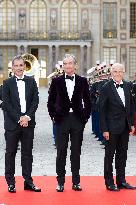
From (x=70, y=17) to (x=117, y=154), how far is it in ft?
151

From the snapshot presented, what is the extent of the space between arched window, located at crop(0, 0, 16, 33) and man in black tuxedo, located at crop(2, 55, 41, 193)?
152 ft

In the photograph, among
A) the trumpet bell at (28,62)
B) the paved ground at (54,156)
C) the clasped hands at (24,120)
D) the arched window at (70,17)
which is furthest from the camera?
the arched window at (70,17)

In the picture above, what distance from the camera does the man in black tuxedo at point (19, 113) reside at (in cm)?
802

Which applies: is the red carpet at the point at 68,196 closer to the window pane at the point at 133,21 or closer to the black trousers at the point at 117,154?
the black trousers at the point at 117,154

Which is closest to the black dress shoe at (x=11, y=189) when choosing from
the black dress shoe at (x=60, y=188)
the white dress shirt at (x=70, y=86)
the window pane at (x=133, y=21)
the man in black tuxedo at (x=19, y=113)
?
the man in black tuxedo at (x=19, y=113)

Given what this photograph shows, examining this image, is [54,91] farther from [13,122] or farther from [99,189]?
[99,189]

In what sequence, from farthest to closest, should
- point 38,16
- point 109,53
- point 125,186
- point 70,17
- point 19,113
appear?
1. point 109,53
2. point 38,16
3. point 70,17
4. point 125,186
5. point 19,113

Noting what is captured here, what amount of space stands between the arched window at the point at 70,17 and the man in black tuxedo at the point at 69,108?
45920mm

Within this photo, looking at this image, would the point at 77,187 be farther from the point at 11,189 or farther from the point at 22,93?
the point at 22,93

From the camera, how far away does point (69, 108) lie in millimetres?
8070

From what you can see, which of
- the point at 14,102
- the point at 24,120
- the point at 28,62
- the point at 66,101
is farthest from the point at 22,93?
the point at 28,62

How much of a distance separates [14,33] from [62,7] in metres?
4.69

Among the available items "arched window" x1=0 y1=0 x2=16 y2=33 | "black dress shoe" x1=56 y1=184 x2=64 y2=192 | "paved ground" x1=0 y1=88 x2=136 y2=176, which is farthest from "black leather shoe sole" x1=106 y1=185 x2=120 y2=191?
"arched window" x1=0 y1=0 x2=16 y2=33

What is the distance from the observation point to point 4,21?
53.9 meters
